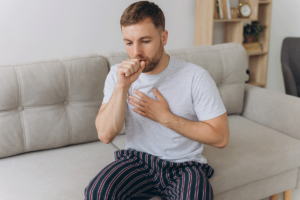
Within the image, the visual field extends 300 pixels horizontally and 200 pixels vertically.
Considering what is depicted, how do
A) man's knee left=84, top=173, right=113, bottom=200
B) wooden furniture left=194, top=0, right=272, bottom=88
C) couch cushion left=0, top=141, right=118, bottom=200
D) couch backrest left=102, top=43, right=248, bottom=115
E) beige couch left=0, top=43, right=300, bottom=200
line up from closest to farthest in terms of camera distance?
man's knee left=84, top=173, right=113, bottom=200 < couch cushion left=0, top=141, right=118, bottom=200 < beige couch left=0, top=43, right=300, bottom=200 < couch backrest left=102, top=43, right=248, bottom=115 < wooden furniture left=194, top=0, right=272, bottom=88

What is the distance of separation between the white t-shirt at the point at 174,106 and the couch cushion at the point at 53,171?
0.96ft

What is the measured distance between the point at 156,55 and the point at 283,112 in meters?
1.04

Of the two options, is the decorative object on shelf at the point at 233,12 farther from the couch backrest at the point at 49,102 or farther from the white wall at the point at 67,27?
the couch backrest at the point at 49,102

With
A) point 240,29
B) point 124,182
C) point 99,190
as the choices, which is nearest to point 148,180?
point 124,182

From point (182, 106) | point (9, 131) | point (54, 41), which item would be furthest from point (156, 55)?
point (54, 41)

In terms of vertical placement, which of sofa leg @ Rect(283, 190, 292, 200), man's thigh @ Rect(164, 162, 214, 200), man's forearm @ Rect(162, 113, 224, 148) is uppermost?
man's forearm @ Rect(162, 113, 224, 148)

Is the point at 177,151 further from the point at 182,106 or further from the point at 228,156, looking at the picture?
the point at 228,156

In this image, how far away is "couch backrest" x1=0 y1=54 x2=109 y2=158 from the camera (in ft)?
4.98

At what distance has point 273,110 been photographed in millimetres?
1928

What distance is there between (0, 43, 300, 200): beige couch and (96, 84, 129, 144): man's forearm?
0.83 feet

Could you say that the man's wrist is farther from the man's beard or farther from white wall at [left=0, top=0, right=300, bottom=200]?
white wall at [left=0, top=0, right=300, bottom=200]

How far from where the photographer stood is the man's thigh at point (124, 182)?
3.79 ft

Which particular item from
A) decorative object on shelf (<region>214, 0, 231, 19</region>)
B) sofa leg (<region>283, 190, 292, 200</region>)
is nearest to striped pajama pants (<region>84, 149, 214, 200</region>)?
sofa leg (<region>283, 190, 292, 200</region>)

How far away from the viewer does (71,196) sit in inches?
48.8
